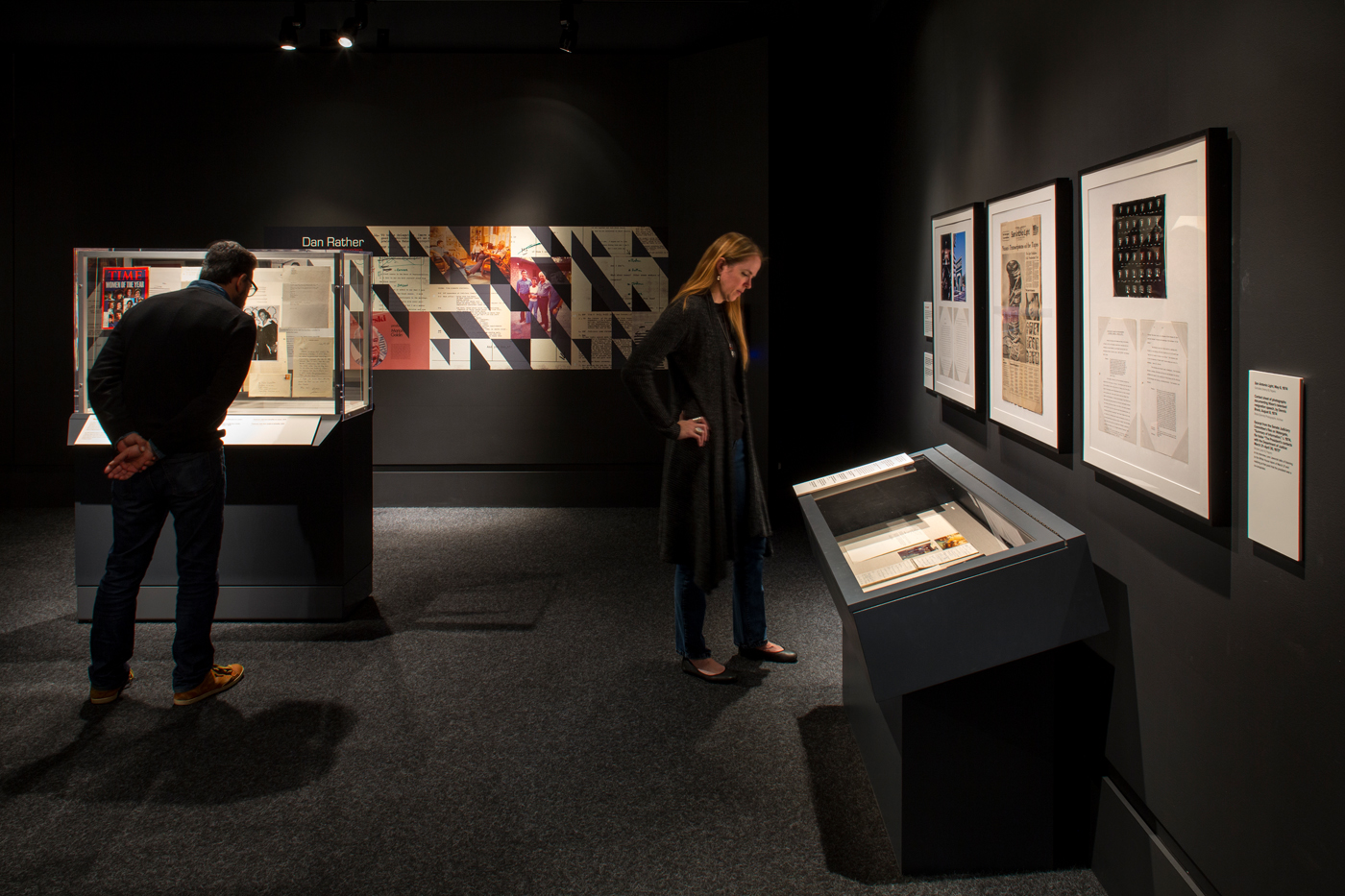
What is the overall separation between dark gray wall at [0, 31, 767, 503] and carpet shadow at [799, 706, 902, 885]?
3666 mm

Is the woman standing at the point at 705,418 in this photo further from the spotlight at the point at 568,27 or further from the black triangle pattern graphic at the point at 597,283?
the black triangle pattern graphic at the point at 597,283

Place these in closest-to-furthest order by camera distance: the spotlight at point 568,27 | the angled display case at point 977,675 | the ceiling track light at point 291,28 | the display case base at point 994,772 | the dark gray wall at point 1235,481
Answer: the dark gray wall at point 1235,481, the angled display case at point 977,675, the display case base at point 994,772, the spotlight at point 568,27, the ceiling track light at point 291,28

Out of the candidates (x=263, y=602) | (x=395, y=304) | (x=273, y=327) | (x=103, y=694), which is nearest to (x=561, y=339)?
(x=395, y=304)

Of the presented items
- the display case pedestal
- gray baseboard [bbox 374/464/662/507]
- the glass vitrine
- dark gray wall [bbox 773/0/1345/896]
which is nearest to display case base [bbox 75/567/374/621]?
the display case pedestal

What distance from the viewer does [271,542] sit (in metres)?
3.84

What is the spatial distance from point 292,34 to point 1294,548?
19.8 feet

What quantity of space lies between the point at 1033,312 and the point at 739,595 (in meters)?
1.45

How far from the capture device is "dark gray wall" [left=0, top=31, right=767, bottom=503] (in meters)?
6.20

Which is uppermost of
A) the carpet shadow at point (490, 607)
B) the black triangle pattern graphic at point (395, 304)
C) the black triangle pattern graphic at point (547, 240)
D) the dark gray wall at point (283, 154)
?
the dark gray wall at point (283, 154)

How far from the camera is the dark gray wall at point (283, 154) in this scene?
244 inches

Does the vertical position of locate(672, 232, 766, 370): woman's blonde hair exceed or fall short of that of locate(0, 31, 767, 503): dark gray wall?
it falls short

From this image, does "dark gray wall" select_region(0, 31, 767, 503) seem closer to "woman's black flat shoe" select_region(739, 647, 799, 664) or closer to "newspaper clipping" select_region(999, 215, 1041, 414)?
"woman's black flat shoe" select_region(739, 647, 799, 664)

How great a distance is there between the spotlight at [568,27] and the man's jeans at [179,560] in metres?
3.68

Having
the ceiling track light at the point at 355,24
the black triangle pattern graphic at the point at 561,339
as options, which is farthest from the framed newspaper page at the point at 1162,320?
the ceiling track light at the point at 355,24
